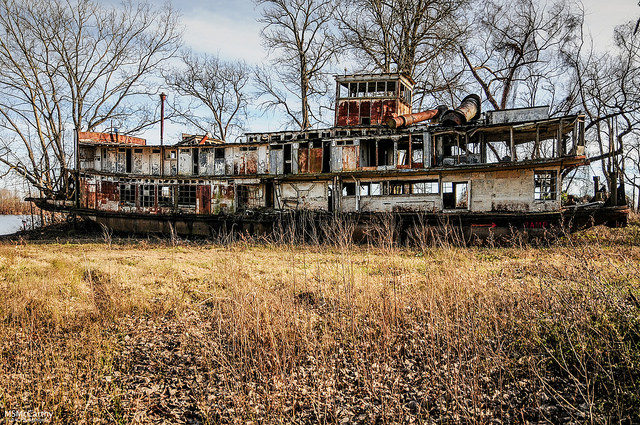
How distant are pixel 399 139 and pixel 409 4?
1180 centimetres

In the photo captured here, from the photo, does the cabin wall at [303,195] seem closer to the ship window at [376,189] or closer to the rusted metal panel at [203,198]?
the ship window at [376,189]

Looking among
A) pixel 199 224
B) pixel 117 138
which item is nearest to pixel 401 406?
pixel 199 224

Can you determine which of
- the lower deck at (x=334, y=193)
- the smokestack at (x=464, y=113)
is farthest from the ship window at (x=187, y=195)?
the smokestack at (x=464, y=113)

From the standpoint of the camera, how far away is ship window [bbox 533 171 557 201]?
603 inches

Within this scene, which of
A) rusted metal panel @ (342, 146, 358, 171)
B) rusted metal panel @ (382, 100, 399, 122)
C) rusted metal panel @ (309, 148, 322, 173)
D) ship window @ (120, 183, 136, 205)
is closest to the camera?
rusted metal panel @ (342, 146, 358, 171)

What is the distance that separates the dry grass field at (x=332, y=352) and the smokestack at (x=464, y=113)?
33.2ft

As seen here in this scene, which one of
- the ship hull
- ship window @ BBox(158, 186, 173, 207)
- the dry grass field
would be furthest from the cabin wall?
the dry grass field

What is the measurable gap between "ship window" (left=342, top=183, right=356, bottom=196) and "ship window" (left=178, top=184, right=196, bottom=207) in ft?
27.6

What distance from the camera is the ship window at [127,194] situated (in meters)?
21.6

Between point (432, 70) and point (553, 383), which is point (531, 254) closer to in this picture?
point (553, 383)

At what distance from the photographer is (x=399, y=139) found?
1802 cm

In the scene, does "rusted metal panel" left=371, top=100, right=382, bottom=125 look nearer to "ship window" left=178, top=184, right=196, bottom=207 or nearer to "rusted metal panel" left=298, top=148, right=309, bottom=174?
"rusted metal panel" left=298, top=148, right=309, bottom=174

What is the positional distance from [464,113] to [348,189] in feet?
21.2

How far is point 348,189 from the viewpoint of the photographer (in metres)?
19.2
